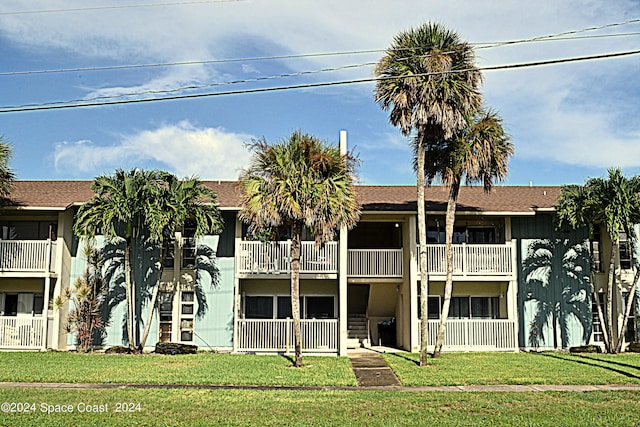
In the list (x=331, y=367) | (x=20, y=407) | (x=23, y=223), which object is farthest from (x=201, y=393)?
(x=23, y=223)

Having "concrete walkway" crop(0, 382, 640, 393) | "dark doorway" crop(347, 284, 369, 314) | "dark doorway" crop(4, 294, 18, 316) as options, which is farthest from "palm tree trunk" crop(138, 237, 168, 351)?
"dark doorway" crop(347, 284, 369, 314)

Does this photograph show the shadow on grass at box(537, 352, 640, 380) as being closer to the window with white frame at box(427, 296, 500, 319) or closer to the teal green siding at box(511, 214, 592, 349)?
the teal green siding at box(511, 214, 592, 349)

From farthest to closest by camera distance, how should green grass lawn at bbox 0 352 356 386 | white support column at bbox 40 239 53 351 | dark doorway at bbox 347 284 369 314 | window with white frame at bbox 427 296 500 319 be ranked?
1. dark doorway at bbox 347 284 369 314
2. window with white frame at bbox 427 296 500 319
3. white support column at bbox 40 239 53 351
4. green grass lawn at bbox 0 352 356 386

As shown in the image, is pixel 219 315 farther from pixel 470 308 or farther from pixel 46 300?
pixel 470 308

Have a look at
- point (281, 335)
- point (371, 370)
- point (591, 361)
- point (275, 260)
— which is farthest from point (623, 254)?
point (281, 335)

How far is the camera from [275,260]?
23.4 metres

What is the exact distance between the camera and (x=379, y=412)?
1197 centimetres

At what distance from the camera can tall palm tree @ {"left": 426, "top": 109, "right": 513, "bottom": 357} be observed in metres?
20.4

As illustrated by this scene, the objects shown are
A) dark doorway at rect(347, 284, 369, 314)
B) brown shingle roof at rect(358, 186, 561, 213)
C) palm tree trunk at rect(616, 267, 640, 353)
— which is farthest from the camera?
dark doorway at rect(347, 284, 369, 314)

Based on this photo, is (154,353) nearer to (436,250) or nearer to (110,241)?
(110,241)

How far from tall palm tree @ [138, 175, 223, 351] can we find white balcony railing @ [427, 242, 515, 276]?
304 inches

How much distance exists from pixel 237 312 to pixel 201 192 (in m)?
4.29

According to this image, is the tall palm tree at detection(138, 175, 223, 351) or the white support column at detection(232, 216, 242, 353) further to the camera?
the white support column at detection(232, 216, 242, 353)

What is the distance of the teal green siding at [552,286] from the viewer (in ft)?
80.3
